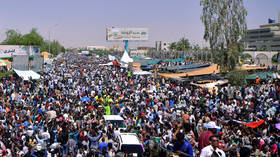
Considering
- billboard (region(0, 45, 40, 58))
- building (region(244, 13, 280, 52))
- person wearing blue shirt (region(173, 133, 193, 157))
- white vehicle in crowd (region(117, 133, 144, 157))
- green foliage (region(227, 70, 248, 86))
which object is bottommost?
white vehicle in crowd (region(117, 133, 144, 157))

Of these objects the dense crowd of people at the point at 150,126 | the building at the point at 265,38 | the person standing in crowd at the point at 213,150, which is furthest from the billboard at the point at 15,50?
the building at the point at 265,38

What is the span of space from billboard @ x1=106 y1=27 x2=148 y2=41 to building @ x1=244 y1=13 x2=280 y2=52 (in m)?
39.9

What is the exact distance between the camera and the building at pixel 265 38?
321 feet

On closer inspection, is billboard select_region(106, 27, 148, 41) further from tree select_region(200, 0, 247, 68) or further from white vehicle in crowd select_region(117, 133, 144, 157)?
white vehicle in crowd select_region(117, 133, 144, 157)

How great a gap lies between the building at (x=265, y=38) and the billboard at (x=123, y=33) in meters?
39.9

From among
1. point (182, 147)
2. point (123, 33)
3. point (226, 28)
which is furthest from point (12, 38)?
point (182, 147)

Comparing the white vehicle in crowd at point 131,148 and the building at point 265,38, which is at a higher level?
the building at point 265,38

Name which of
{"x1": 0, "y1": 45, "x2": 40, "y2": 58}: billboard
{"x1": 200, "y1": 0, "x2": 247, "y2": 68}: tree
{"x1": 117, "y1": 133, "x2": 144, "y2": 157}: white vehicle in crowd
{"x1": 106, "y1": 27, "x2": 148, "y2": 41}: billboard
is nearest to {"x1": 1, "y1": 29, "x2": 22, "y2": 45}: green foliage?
{"x1": 106, "y1": 27, "x2": 148, "y2": 41}: billboard

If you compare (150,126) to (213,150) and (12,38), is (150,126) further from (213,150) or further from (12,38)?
(12,38)

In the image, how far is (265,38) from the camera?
10825 cm

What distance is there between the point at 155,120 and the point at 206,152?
7460mm

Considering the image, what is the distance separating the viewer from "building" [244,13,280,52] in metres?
97.9

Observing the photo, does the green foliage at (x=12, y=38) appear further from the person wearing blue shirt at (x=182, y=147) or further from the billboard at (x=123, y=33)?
the person wearing blue shirt at (x=182, y=147)

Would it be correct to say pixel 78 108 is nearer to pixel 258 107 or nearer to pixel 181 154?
pixel 258 107
